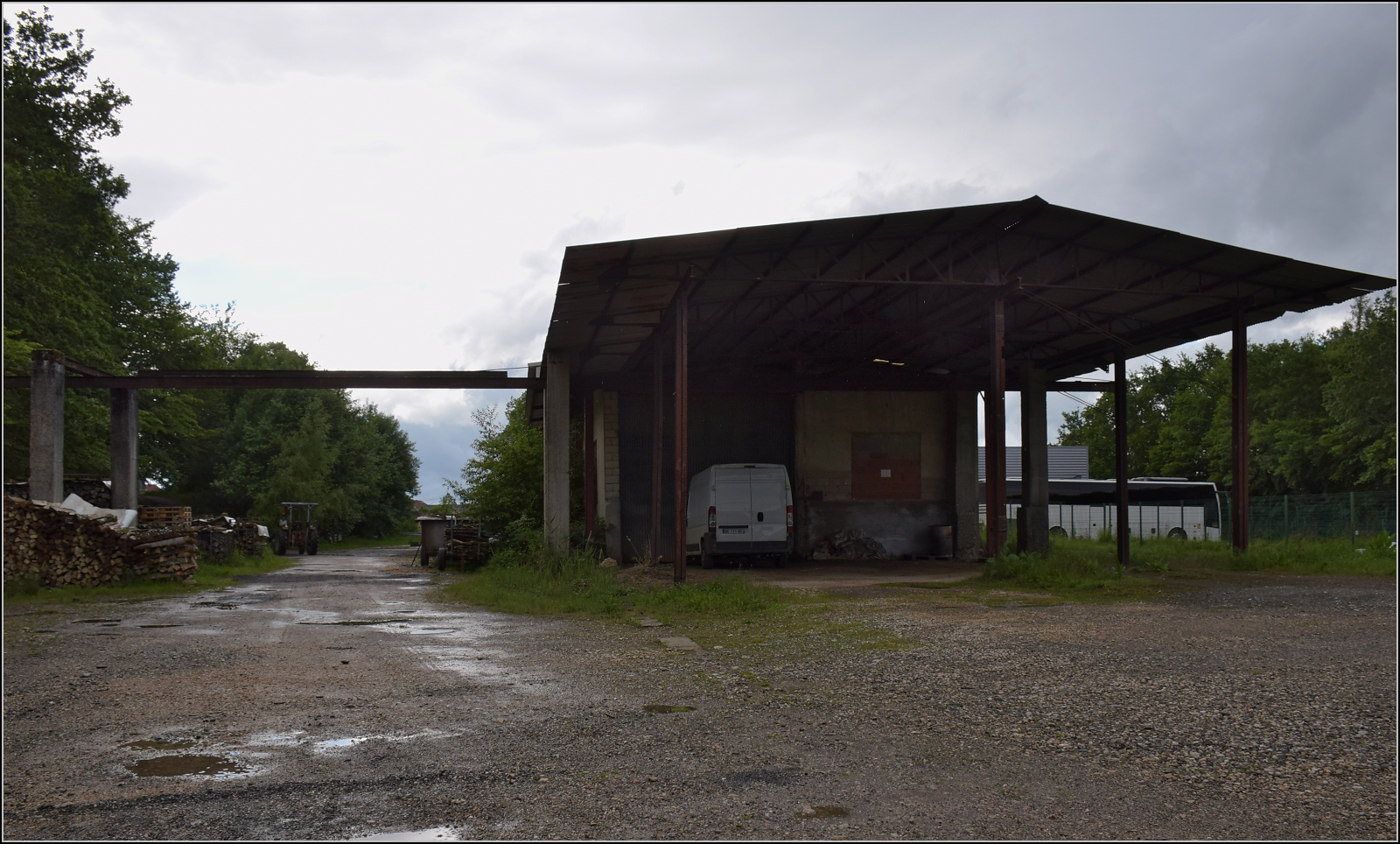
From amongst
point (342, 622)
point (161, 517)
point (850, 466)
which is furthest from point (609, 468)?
point (342, 622)

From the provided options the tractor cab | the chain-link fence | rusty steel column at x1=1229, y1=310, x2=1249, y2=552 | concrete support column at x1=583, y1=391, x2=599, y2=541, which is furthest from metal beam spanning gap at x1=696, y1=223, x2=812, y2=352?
the tractor cab

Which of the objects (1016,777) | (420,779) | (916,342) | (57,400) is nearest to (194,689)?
(420,779)

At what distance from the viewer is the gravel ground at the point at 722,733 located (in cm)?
398

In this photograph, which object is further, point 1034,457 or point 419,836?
point 1034,457

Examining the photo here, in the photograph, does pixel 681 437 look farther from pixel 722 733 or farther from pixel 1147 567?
pixel 722 733

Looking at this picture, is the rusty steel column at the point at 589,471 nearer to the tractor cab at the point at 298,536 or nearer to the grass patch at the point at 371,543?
the tractor cab at the point at 298,536

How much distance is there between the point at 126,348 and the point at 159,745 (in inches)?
1385

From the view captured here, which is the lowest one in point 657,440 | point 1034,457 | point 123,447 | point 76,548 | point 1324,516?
point 1324,516

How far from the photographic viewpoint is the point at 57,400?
66.6 feet

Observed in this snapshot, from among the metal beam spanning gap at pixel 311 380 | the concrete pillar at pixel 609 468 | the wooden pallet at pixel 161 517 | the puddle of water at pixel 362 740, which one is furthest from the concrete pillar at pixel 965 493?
the puddle of water at pixel 362 740

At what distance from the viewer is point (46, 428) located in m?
19.6

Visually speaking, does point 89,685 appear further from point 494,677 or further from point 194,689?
point 494,677

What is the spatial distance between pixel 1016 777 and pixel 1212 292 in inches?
Answer: 632

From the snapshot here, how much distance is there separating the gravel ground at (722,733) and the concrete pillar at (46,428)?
11.2 m
